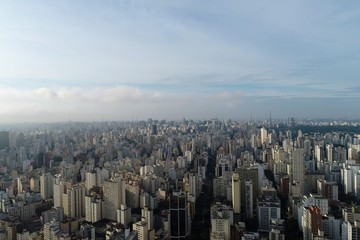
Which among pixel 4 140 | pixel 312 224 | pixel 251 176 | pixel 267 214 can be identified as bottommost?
pixel 267 214

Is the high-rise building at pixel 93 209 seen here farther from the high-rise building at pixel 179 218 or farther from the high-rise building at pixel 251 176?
the high-rise building at pixel 251 176

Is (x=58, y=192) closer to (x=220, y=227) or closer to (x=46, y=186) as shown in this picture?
(x=46, y=186)

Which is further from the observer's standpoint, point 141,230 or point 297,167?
point 297,167

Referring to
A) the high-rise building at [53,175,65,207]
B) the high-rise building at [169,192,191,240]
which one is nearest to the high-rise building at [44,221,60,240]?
the high-rise building at [169,192,191,240]

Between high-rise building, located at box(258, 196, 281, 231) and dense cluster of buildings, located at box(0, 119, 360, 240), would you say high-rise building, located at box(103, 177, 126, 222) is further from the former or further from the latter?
high-rise building, located at box(258, 196, 281, 231)

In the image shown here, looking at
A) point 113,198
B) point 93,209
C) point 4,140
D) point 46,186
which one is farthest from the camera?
point 4,140

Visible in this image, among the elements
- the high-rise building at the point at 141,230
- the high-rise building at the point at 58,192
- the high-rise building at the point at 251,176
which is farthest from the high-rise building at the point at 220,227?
the high-rise building at the point at 58,192

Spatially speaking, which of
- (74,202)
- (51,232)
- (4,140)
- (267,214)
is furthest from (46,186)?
(267,214)
